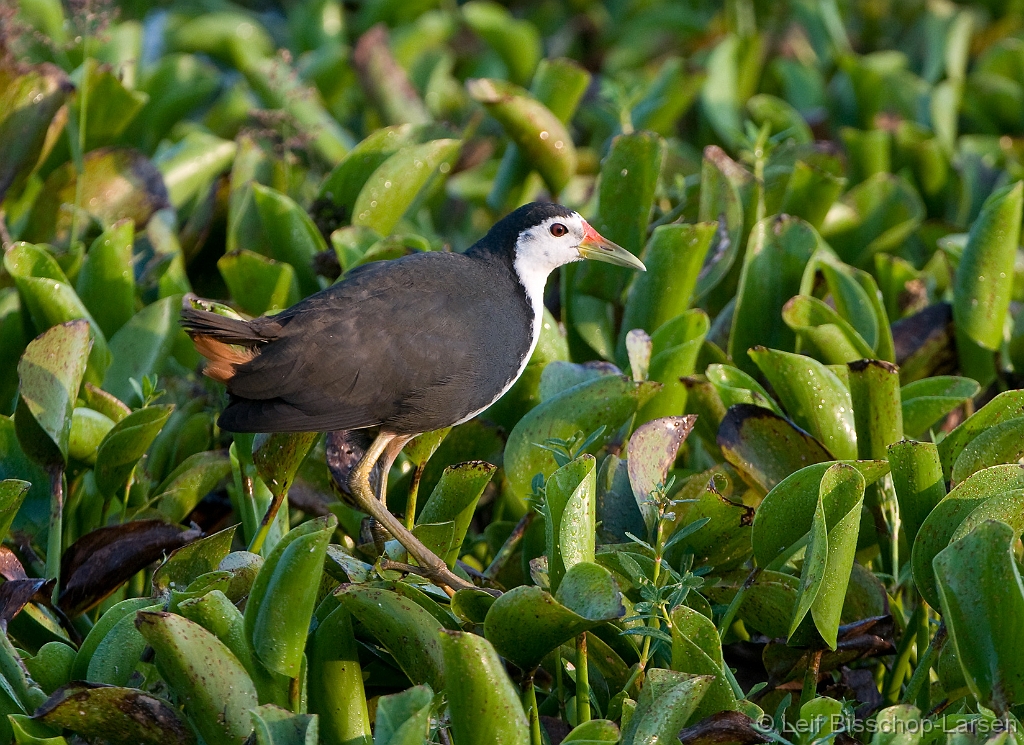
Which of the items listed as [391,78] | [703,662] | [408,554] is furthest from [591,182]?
[703,662]

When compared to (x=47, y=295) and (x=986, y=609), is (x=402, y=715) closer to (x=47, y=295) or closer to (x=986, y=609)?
(x=986, y=609)

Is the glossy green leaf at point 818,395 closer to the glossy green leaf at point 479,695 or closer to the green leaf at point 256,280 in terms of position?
the glossy green leaf at point 479,695

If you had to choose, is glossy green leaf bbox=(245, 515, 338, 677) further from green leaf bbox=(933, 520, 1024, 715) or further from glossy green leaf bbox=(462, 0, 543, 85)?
glossy green leaf bbox=(462, 0, 543, 85)

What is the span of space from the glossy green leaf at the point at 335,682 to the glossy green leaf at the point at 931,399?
4.83ft

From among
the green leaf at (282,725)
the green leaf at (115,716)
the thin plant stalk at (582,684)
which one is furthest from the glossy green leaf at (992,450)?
the green leaf at (115,716)

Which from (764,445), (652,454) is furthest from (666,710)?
(764,445)

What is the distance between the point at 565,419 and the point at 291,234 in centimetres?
119

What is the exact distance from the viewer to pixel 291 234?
3.42 m

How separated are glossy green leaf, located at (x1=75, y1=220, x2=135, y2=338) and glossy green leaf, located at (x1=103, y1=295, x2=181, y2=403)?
0.18m

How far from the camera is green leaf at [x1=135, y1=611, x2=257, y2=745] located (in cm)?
195

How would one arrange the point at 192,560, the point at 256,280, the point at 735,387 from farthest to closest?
the point at 256,280
the point at 735,387
the point at 192,560

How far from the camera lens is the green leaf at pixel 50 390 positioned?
255 cm

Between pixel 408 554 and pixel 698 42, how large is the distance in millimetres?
4112

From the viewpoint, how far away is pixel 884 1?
6215 mm
